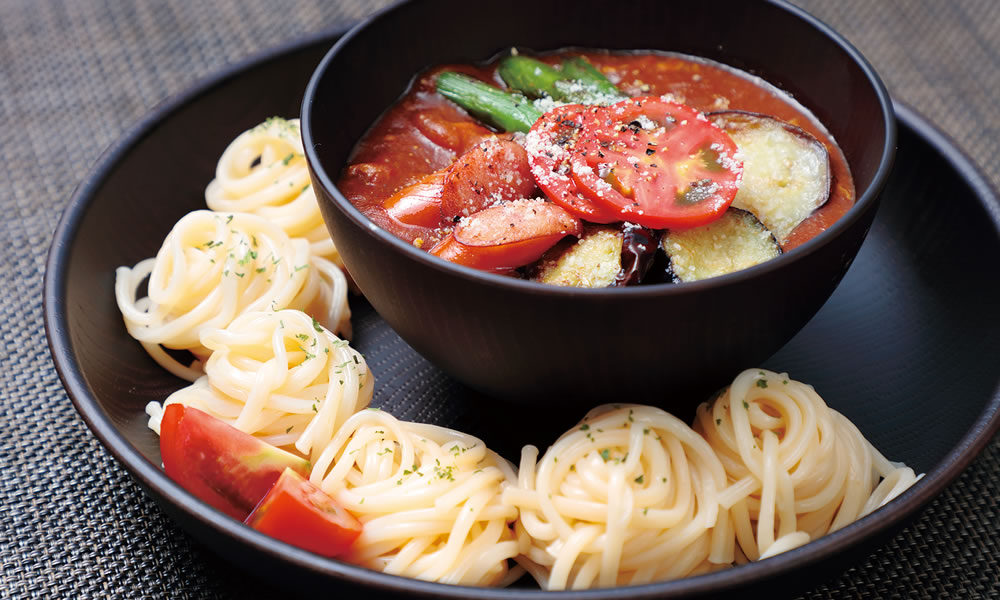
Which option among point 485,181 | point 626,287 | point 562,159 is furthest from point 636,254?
point 485,181

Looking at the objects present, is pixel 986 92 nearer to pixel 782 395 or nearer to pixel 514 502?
pixel 782 395

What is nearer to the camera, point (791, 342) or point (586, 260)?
point (586, 260)

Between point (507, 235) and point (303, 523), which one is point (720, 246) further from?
point (303, 523)

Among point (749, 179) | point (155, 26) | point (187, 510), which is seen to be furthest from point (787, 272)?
point (155, 26)

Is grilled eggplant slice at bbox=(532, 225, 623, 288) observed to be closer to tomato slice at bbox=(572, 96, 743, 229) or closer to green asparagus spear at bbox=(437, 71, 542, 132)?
tomato slice at bbox=(572, 96, 743, 229)

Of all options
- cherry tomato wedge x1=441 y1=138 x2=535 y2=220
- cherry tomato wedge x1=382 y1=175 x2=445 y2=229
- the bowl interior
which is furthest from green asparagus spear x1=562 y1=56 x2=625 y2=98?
cherry tomato wedge x1=382 y1=175 x2=445 y2=229

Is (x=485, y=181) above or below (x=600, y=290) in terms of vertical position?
below

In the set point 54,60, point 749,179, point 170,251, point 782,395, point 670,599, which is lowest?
point 54,60

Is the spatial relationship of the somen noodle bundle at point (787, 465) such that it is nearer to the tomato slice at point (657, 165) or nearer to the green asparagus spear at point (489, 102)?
the tomato slice at point (657, 165)
